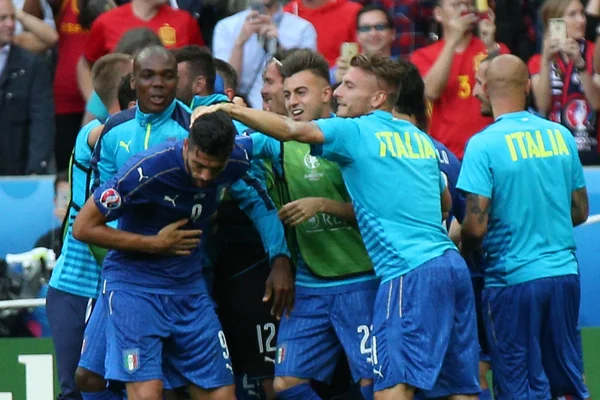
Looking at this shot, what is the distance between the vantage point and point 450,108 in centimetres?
1001

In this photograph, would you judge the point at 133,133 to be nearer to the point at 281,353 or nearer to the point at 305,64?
the point at 305,64

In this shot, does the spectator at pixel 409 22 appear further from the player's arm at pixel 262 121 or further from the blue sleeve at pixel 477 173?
the player's arm at pixel 262 121

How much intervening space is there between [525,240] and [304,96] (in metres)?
1.44

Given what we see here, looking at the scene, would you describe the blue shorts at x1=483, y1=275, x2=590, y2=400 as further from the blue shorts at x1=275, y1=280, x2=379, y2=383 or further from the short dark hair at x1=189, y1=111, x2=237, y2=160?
the short dark hair at x1=189, y1=111, x2=237, y2=160

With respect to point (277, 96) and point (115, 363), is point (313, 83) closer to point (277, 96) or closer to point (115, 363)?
point (277, 96)

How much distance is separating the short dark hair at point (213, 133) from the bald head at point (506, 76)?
1.78m

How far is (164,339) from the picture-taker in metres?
7.64

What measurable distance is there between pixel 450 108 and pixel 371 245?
8.73 feet

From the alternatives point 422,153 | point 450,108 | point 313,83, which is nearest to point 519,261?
point 422,153

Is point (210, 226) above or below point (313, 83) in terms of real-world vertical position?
below

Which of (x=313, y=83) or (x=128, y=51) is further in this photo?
(x=128, y=51)

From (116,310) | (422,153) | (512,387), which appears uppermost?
(422,153)

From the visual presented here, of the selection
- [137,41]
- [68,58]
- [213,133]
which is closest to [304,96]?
[213,133]

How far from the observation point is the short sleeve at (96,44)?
34.0 ft
